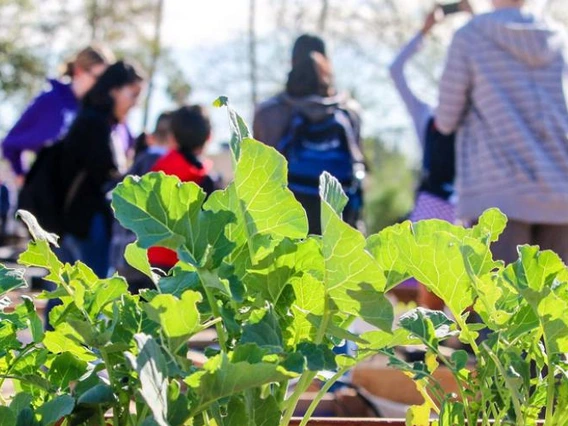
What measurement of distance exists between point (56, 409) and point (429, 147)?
370 cm

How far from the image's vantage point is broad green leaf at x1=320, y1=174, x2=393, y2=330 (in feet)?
2.07

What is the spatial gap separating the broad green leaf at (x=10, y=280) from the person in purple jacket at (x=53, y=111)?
13.0ft

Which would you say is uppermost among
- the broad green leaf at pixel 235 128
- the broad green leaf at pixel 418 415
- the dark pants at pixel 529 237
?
the broad green leaf at pixel 235 128

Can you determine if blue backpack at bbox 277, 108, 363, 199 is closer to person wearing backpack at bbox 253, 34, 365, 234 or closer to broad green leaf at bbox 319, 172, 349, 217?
person wearing backpack at bbox 253, 34, 365, 234

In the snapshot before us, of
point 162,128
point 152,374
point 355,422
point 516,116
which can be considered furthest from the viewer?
point 162,128

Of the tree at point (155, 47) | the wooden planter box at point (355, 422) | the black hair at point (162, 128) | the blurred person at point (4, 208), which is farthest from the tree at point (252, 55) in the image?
the wooden planter box at point (355, 422)

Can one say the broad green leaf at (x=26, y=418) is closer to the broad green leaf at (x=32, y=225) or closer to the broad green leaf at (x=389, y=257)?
the broad green leaf at (x=32, y=225)

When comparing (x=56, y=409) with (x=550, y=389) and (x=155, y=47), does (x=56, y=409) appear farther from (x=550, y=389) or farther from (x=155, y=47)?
(x=155, y=47)

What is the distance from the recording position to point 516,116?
3143 millimetres

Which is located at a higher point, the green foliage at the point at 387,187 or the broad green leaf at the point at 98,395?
the broad green leaf at the point at 98,395

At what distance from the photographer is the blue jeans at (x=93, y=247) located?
4.22m

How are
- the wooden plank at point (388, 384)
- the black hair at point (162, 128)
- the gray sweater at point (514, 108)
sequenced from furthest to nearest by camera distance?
the black hair at point (162, 128) → the gray sweater at point (514, 108) → the wooden plank at point (388, 384)

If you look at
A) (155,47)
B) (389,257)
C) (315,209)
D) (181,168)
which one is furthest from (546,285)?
(155,47)

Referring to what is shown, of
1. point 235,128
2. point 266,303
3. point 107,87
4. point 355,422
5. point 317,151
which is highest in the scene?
point 235,128
